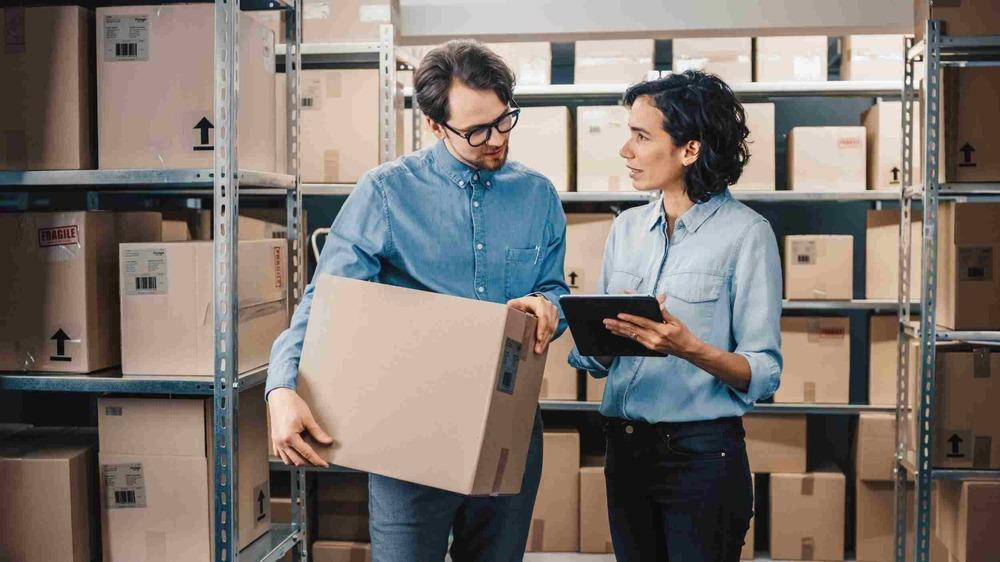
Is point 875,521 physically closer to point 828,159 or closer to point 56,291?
point 828,159

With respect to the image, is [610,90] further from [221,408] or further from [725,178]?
[221,408]

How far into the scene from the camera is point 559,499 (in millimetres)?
3662

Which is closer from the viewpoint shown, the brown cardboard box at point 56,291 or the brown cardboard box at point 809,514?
the brown cardboard box at point 56,291

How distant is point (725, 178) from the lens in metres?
1.78

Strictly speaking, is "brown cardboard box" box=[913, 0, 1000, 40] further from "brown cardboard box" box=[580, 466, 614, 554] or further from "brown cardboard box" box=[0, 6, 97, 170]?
"brown cardboard box" box=[0, 6, 97, 170]

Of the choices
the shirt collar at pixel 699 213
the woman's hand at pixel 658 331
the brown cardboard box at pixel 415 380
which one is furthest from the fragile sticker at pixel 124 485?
the shirt collar at pixel 699 213

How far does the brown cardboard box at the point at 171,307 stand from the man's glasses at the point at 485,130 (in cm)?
64

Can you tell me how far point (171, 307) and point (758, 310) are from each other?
1140 mm

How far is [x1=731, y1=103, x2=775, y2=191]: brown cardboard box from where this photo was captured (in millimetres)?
3574

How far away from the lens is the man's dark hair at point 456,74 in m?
1.48

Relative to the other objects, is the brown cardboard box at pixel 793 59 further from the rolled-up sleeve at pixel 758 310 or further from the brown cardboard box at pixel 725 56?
the rolled-up sleeve at pixel 758 310

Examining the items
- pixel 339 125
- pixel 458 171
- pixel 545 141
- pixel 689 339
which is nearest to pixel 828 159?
pixel 545 141

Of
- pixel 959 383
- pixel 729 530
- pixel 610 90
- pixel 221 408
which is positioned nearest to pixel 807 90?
pixel 610 90

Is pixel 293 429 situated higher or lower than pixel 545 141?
lower
